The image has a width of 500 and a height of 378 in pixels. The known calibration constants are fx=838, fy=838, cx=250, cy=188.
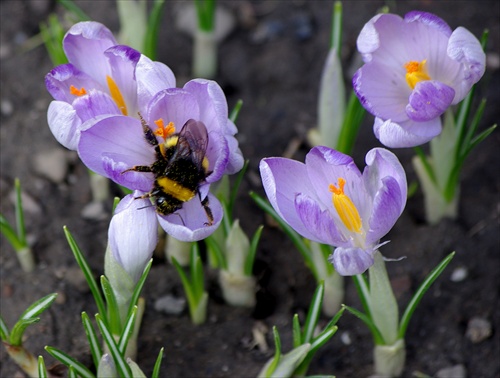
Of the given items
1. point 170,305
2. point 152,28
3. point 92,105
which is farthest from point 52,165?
point 92,105

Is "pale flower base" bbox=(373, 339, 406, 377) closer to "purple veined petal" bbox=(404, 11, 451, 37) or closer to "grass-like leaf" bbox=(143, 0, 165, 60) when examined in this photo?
"purple veined petal" bbox=(404, 11, 451, 37)

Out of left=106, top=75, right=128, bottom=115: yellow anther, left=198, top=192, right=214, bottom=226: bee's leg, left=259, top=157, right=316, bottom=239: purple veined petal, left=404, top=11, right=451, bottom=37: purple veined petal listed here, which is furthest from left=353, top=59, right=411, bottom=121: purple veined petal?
left=106, top=75, right=128, bottom=115: yellow anther

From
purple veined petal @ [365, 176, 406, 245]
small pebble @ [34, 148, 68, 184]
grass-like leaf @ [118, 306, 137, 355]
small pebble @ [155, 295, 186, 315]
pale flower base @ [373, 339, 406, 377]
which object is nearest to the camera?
purple veined petal @ [365, 176, 406, 245]

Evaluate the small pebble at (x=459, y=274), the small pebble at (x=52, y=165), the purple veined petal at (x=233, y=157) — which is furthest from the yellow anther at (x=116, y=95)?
the small pebble at (x=459, y=274)

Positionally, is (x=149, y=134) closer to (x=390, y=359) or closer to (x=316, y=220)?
(x=316, y=220)

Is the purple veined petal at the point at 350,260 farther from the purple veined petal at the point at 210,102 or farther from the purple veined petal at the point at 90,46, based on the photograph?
the purple veined petal at the point at 90,46

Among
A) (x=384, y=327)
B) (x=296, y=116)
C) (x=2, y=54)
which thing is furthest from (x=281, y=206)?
(x=2, y=54)

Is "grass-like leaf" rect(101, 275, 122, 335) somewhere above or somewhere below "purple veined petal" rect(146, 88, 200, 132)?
below
